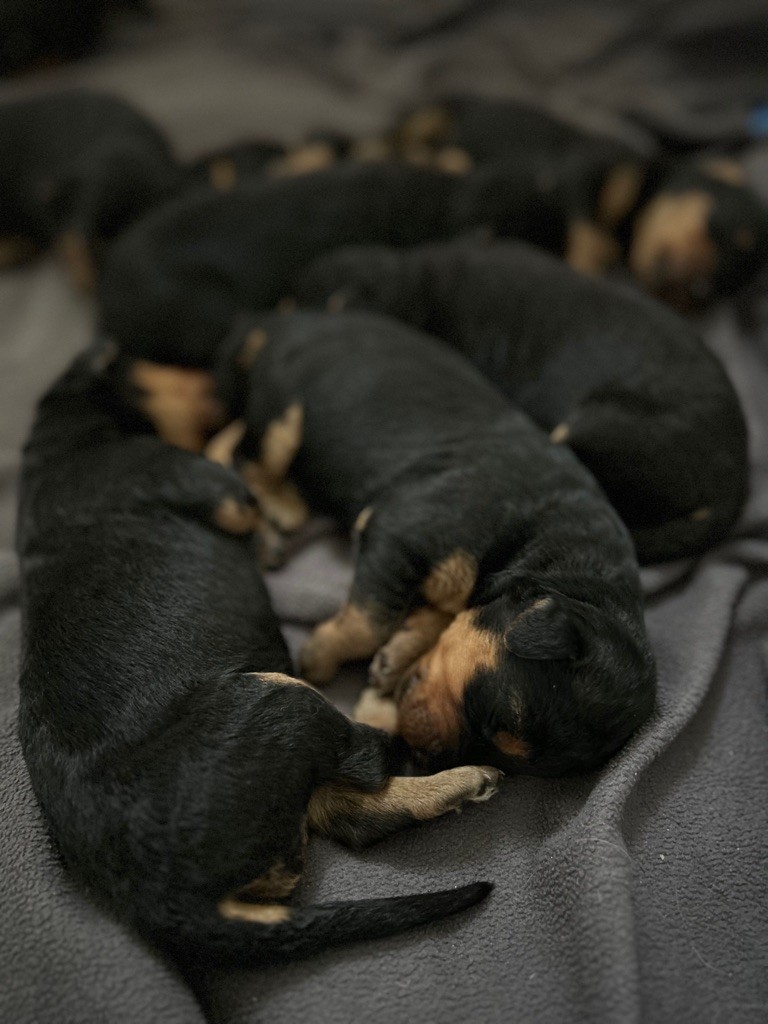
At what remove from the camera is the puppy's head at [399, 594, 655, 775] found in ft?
5.70

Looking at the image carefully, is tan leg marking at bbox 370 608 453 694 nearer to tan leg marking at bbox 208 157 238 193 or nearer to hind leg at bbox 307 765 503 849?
hind leg at bbox 307 765 503 849

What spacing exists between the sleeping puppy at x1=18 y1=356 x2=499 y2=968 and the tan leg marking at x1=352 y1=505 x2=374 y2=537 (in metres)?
0.33

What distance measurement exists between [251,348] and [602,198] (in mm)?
2150

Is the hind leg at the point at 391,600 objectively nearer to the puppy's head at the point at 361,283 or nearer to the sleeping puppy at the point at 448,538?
the sleeping puppy at the point at 448,538

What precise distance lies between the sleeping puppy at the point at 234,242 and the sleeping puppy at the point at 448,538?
293mm

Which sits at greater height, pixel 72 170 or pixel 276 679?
pixel 72 170

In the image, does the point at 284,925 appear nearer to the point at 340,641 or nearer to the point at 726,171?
the point at 340,641

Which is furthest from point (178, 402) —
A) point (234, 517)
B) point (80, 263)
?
point (80, 263)

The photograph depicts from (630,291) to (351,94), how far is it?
7.24 ft

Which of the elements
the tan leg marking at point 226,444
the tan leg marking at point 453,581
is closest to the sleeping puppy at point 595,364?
the tan leg marking at point 453,581

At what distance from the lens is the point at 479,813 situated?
6.13ft

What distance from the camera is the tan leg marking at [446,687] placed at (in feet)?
6.16

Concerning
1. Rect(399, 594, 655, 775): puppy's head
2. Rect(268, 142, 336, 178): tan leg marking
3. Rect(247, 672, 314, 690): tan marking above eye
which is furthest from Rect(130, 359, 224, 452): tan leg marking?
Rect(268, 142, 336, 178): tan leg marking

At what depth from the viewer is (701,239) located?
145 inches
